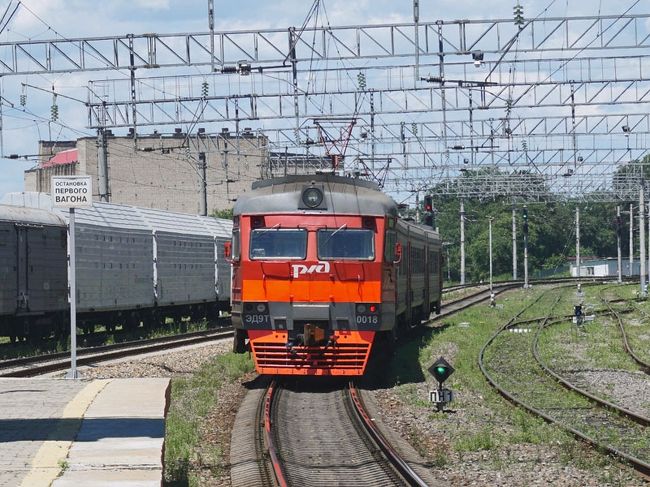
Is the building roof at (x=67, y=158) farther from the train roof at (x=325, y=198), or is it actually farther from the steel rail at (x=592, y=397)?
the train roof at (x=325, y=198)

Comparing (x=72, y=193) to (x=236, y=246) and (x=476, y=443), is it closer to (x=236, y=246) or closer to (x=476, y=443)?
(x=236, y=246)

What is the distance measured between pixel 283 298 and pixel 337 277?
868 mm

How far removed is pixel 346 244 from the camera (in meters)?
17.1

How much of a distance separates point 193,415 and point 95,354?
9.42 meters

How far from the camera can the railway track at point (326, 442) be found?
34.0ft

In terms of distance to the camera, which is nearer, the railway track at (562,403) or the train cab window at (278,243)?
the railway track at (562,403)

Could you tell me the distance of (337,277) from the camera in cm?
1694

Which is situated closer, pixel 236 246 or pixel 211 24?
pixel 236 246

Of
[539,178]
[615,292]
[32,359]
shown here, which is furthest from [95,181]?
[32,359]

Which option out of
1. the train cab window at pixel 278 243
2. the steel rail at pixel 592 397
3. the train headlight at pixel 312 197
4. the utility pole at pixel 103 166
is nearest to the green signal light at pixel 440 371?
the steel rail at pixel 592 397

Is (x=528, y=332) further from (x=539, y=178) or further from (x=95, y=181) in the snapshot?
(x=95, y=181)

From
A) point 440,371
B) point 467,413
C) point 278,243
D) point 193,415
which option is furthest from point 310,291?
point 467,413

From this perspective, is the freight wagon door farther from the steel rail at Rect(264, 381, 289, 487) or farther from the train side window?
the train side window

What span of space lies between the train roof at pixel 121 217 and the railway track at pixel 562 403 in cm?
883
